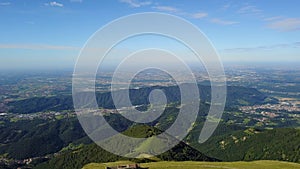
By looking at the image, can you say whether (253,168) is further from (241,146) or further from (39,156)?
(39,156)

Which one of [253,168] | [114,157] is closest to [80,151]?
[114,157]

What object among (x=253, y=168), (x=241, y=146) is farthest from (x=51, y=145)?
(x=253, y=168)

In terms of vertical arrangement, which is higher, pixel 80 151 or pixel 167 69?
pixel 167 69

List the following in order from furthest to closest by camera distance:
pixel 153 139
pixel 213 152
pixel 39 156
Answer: pixel 39 156
pixel 213 152
pixel 153 139

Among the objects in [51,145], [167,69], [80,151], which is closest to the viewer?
[167,69]

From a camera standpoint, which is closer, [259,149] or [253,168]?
[253,168]

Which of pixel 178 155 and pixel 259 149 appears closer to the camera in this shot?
pixel 178 155

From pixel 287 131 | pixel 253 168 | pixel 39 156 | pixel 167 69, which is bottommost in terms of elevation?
pixel 39 156

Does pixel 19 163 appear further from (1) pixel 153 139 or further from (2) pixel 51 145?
(1) pixel 153 139

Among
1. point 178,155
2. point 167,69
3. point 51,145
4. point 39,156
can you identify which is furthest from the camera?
point 51,145
